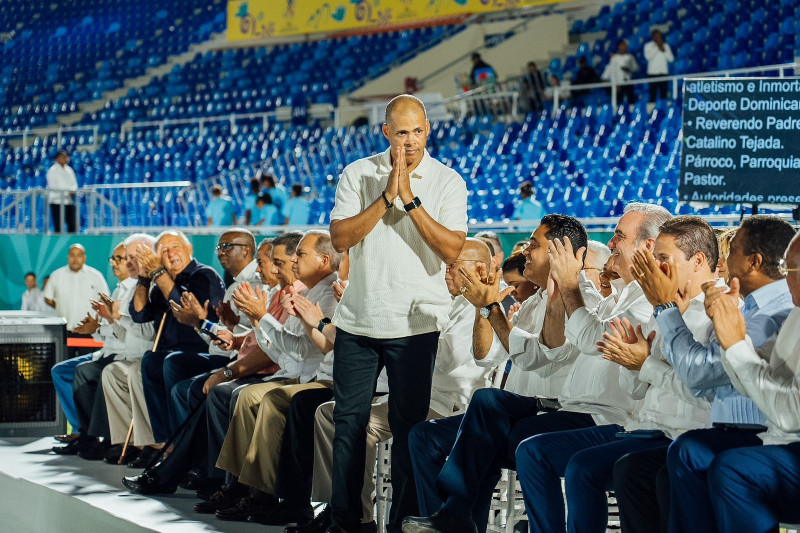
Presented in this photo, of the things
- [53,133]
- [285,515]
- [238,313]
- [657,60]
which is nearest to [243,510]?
[285,515]

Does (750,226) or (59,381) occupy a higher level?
(750,226)

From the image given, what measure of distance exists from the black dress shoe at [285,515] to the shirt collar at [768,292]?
2.32m

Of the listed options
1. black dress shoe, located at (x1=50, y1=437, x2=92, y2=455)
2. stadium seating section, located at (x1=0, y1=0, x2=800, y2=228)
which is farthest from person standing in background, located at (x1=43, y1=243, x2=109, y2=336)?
stadium seating section, located at (x1=0, y1=0, x2=800, y2=228)

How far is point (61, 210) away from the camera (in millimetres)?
13227

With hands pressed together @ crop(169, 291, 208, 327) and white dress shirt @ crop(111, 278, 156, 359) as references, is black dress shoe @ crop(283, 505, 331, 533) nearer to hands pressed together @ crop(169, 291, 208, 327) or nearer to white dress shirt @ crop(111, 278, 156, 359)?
hands pressed together @ crop(169, 291, 208, 327)

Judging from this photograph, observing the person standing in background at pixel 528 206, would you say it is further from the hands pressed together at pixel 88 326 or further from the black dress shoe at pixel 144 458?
the black dress shoe at pixel 144 458

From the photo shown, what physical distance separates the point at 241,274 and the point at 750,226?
3585 millimetres

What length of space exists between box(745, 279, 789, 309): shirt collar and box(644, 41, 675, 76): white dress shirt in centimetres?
1159

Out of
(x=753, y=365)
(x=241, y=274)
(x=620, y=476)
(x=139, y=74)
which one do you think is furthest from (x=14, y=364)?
(x=139, y=74)

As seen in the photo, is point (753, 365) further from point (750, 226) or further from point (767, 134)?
point (767, 134)

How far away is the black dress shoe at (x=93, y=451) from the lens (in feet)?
21.9

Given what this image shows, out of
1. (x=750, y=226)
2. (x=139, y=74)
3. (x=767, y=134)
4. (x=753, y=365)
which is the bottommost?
(x=753, y=365)

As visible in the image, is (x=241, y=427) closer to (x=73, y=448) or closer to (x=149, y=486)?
(x=149, y=486)

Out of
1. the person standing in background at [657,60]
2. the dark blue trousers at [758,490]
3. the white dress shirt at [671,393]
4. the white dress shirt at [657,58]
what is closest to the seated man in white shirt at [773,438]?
the dark blue trousers at [758,490]
